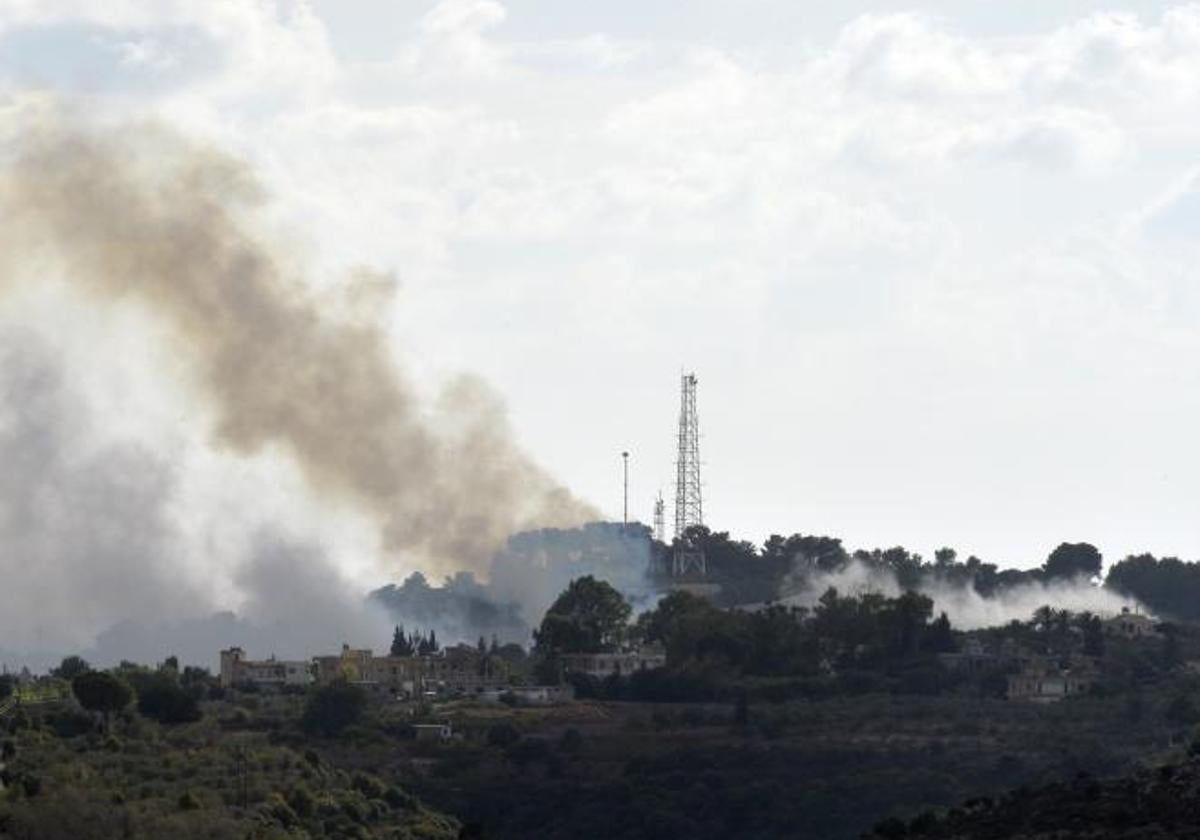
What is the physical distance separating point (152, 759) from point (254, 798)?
10.7 metres

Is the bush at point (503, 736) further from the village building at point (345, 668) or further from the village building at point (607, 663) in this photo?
the village building at point (607, 663)

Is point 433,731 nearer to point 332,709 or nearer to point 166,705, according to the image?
point 332,709

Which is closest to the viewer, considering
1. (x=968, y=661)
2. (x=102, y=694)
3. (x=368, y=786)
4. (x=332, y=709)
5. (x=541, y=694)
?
(x=368, y=786)

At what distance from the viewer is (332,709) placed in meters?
166

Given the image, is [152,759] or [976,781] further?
[976,781]

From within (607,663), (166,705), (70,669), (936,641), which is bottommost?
(166,705)

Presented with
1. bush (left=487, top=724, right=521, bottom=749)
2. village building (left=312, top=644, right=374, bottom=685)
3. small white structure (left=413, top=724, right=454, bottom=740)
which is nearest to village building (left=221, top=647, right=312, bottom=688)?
village building (left=312, top=644, right=374, bottom=685)

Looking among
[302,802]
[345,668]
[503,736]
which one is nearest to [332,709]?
[503,736]

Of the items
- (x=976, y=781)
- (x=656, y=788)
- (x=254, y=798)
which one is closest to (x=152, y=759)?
(x=254, y=798)

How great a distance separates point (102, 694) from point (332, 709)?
49.8 ft

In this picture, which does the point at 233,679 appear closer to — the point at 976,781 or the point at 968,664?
the point at 968,664

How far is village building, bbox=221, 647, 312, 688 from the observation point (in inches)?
7589

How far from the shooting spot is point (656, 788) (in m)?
156

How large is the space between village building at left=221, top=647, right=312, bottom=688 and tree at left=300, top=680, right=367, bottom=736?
21.4m
